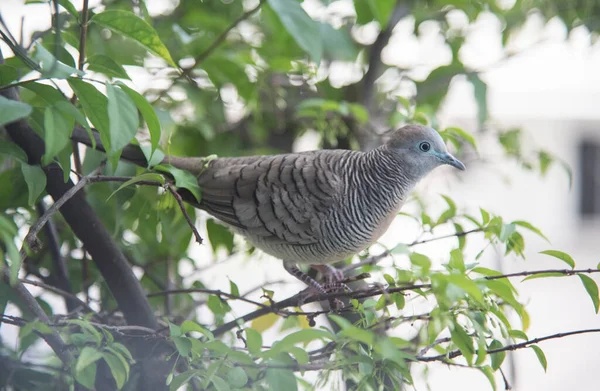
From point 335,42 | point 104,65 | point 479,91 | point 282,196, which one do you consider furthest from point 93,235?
point 479,91

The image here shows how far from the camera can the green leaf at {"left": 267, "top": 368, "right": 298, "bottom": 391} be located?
60 centimetres

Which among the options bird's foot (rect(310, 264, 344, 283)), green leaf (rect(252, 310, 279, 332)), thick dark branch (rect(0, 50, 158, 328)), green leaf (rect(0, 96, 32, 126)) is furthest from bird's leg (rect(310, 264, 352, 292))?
green leaf (rect(0, 96, 32, 126))

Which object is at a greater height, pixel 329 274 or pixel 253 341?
pixel 329 274

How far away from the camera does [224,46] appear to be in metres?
1.32

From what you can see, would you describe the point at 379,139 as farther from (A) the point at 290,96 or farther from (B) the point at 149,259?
(B) the point at 149,259

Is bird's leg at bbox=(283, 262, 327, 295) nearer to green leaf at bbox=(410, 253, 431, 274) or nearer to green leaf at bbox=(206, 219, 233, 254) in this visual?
green leaf at bbox=(206, 219, 233, 254)

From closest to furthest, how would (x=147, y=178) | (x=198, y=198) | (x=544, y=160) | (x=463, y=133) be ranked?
(x=147, y=178) < (x=198, y=198) < (x=463, y=133) < (x=544, y=160)

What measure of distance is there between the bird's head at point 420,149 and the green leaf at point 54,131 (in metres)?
0.67

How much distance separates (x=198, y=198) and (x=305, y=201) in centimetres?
23

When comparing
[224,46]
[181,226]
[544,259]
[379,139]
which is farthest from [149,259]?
[544,259]

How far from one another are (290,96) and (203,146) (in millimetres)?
262

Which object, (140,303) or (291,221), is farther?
(291,221)

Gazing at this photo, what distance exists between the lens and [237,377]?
2.17ft

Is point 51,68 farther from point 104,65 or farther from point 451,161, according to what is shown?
point 451,161
